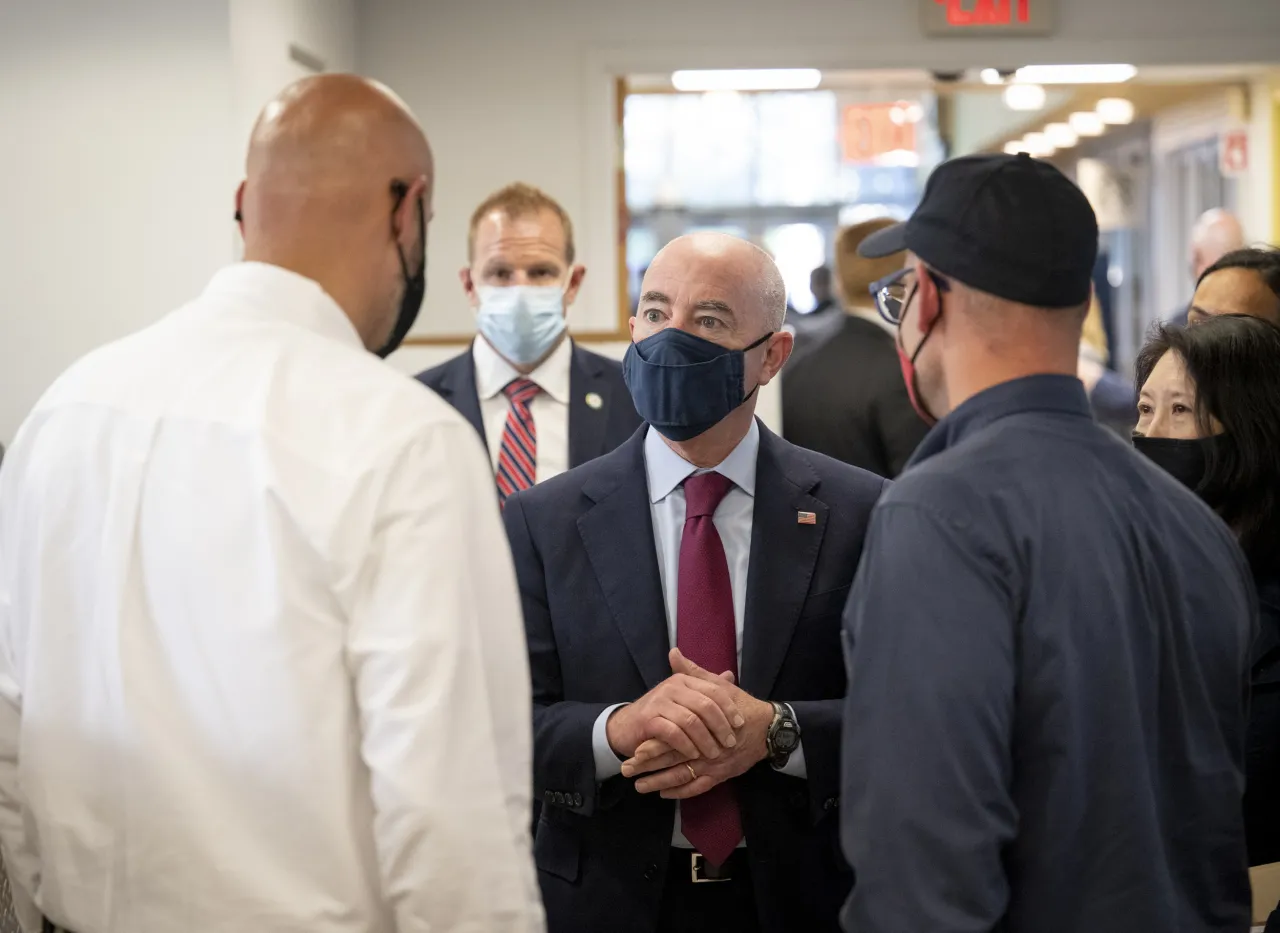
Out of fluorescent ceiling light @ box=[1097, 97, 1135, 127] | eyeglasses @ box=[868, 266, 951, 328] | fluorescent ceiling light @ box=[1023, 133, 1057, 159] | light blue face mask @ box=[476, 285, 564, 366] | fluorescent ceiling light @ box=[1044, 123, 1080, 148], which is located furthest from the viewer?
fluorescent ceiling light @ box=[1023, 133, 1057, 159]

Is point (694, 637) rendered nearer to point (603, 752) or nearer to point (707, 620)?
point (707, 620)

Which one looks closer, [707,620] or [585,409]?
[707,620]

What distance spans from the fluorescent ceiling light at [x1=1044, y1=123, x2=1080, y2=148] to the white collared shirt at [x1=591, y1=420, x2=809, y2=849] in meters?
9.68

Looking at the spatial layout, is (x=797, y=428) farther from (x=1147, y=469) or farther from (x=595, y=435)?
(x=1147, y=469)

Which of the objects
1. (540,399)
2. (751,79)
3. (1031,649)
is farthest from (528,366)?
(751,79)

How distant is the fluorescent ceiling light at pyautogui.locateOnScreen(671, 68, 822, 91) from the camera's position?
634cm

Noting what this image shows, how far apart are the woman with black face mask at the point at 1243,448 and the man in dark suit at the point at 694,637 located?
583mm

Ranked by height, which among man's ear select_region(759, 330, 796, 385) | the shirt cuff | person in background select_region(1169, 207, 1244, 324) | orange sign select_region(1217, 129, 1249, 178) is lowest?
the shirt cuff

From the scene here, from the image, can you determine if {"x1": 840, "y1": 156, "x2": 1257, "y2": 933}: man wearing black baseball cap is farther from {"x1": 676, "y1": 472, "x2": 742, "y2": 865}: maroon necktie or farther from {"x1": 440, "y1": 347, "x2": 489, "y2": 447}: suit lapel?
{"x1": 440, "y1": 347, "x2": 489, "y2": 447}: suit lapel

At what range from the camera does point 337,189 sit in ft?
5.27

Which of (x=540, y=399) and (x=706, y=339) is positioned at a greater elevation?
(x=706, y=339)

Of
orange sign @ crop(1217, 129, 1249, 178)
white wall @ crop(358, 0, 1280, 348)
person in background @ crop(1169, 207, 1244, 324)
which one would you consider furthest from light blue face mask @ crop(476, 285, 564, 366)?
orange sign @ crop(1217, 129, 1249, 178)

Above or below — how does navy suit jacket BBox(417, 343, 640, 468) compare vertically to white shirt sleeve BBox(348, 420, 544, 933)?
above

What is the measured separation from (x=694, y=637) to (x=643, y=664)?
0.09 meters
